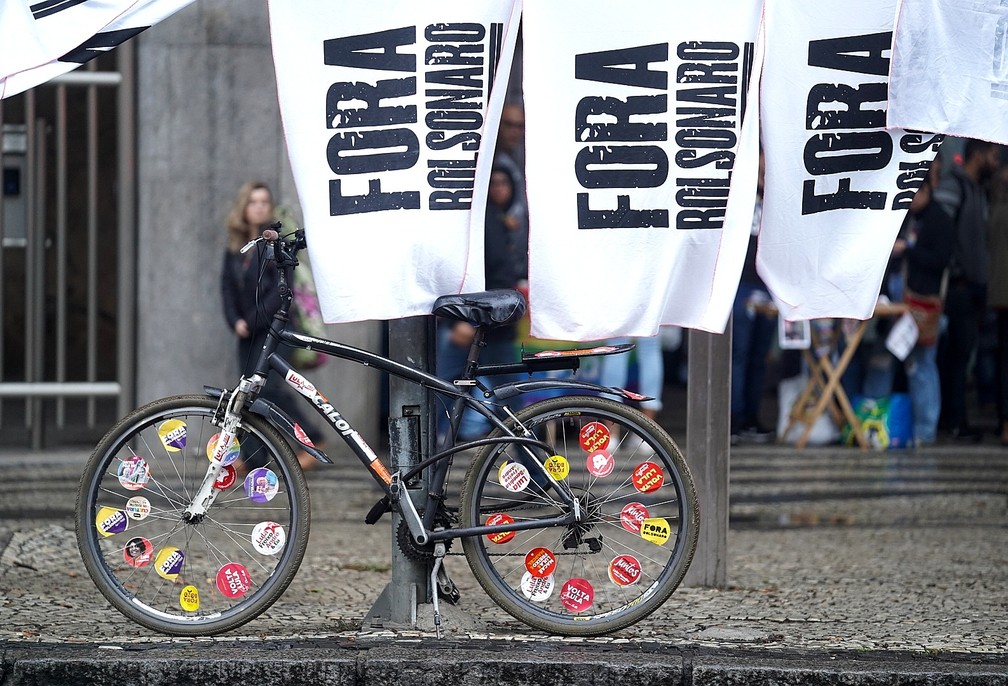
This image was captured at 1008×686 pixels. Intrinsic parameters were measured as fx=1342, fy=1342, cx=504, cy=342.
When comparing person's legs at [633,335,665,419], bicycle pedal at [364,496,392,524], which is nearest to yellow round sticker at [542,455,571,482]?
bicycle pedal at [364,496,392,524]

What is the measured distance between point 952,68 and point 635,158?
4.19 ft

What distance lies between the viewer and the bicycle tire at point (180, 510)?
4707 millimetres

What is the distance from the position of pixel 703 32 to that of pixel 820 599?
2282mm

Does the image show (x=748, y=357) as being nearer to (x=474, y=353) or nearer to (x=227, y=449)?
(x=474, y=353)

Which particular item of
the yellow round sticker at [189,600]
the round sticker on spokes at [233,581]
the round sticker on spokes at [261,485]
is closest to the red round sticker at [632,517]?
the round sticker on spokes at [261,485]

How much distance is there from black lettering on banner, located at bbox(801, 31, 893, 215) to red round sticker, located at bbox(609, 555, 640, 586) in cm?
148

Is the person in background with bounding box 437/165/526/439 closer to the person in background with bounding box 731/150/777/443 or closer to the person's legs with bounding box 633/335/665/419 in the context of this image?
the person's legs with bounding box 633/335/665/419

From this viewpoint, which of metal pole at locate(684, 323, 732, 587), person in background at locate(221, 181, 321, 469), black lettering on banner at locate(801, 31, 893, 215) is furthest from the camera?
person in background at locate(221, 181, 321, 469)

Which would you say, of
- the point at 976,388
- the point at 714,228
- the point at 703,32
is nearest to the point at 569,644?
the point at 714,228

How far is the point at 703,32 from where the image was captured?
4.96 meters

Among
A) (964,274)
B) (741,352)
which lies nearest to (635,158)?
(741,352)

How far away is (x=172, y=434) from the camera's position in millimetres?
4754

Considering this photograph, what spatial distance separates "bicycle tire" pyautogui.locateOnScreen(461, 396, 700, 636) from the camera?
15.5 feet

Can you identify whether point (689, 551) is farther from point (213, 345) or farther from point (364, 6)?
point (213, 345)
